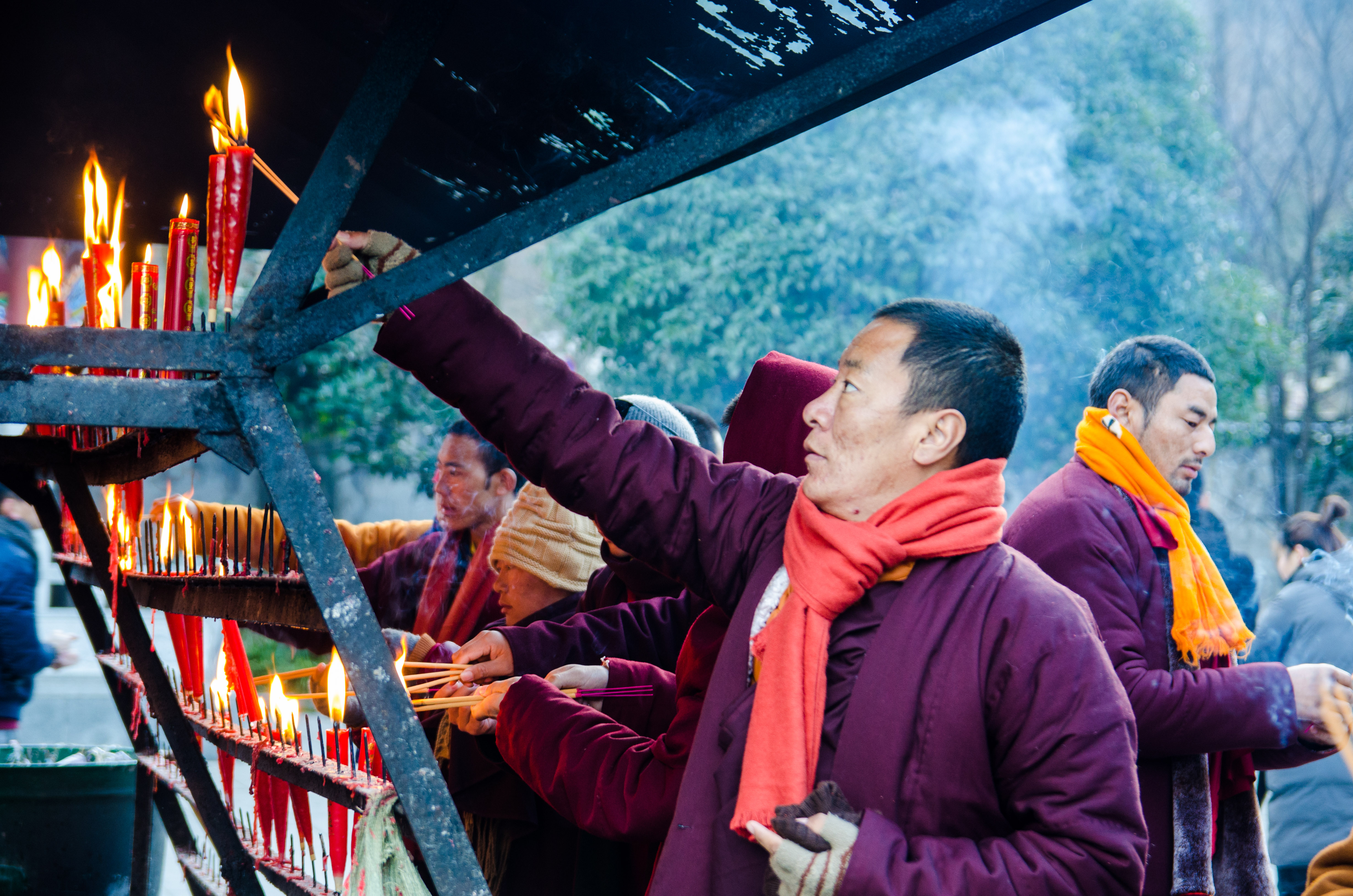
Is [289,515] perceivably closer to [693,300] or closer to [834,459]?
[834,459]

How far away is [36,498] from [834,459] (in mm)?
3113

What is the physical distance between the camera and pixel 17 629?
181 inches

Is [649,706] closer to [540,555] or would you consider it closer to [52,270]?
[540,555]

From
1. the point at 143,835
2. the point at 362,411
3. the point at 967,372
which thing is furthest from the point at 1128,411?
the point at 362,411

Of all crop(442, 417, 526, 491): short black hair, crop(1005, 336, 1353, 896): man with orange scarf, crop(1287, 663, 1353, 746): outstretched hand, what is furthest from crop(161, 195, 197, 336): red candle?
crop(1287, 663, 1353, 746): outstretched hand

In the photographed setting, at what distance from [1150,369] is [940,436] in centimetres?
160

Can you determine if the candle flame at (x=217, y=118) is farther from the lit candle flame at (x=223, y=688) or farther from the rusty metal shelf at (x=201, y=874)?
the rusty metal shelf at (x=201, y=874)

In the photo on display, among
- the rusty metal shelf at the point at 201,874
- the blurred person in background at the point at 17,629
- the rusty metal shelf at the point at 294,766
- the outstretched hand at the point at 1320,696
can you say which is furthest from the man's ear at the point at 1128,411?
the blurred person in background at the point at 17,629

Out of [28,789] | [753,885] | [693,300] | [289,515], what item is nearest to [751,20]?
[289,515]

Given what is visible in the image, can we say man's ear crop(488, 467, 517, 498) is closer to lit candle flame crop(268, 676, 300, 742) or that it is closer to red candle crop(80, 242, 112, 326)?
lit candle flame crop(268, 676, 300, 742)

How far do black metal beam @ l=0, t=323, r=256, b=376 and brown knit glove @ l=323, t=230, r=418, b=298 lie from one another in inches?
8.1

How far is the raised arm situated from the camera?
1.69 m

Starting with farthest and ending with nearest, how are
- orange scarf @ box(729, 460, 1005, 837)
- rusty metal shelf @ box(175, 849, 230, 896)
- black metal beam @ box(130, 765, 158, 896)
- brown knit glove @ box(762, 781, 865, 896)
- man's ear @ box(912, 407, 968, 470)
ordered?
black metal beam @ box(130, 765, 158, 896)
rusty metal shelf @ box(175, 849, 230, 896)
man's ear @ box(912, 407, 968, 470)
orange scarf @ box(729, 460, 1005, 837)
brown knit glove @ box(762, 781, 865, 896)

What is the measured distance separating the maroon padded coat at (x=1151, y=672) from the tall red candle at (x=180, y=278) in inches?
81.4
